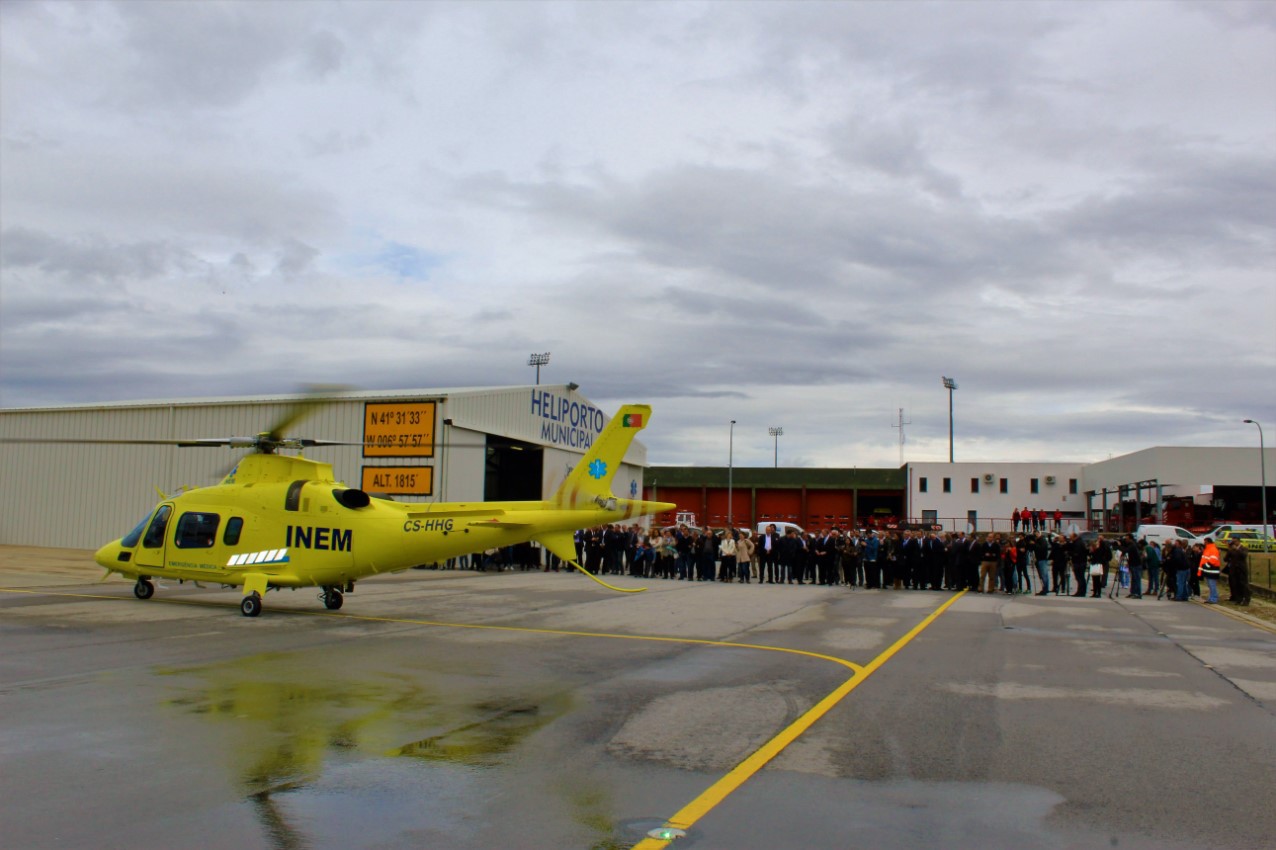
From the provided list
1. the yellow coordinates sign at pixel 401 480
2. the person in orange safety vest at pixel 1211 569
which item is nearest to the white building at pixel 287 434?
the yellow coordinates sign at pixel 401 480

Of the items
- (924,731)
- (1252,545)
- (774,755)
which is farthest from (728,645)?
(1252,545)

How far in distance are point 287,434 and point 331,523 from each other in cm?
1954

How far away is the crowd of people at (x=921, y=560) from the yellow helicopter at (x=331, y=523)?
43.2 feet

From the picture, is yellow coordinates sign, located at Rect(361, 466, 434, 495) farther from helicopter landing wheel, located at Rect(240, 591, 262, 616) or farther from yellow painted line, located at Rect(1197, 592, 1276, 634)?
yellow painted line, located at Rect(1197, 592, 1276, 634)

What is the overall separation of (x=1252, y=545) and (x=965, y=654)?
40.8 meters

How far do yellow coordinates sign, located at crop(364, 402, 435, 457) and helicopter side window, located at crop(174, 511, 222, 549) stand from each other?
14606 mm

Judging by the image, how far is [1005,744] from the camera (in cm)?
797

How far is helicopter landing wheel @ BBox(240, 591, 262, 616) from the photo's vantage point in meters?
16.2

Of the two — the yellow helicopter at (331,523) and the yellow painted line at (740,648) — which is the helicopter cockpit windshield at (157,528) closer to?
the yellow helicopter at (331,523)

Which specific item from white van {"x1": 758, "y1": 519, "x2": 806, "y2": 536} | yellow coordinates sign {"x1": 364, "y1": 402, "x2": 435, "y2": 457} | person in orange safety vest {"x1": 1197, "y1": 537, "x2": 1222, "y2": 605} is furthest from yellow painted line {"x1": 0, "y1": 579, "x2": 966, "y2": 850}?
white van {"x1": 758, "y1": 519, "x2": 806, "y2": 536}

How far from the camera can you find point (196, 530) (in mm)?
17281

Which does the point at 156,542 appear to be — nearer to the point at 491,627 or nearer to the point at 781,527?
the point at 491,627

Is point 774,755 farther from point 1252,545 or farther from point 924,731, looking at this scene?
point 1252,545

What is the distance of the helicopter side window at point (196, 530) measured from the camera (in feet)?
56.3
